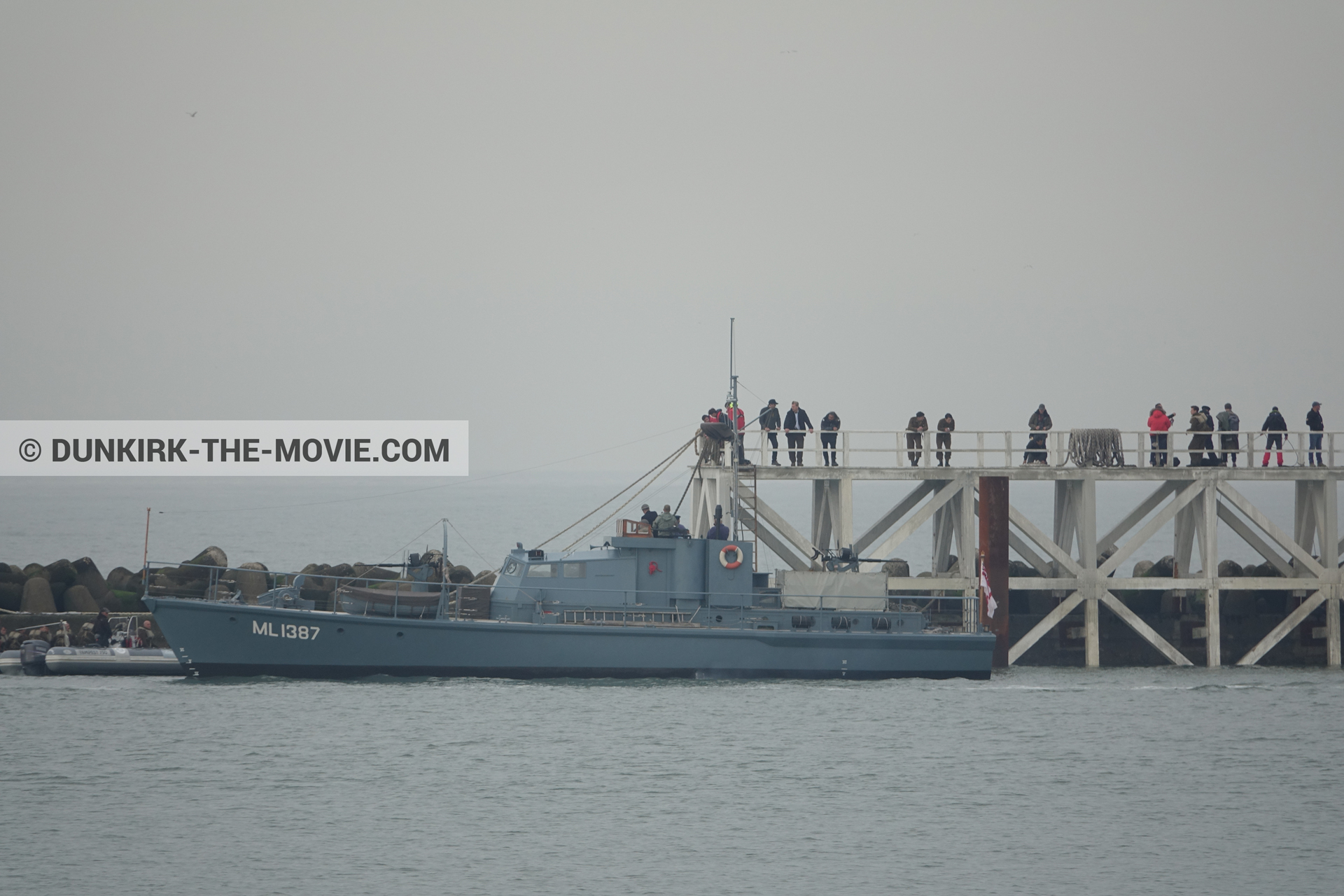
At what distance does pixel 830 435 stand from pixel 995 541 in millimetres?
4216

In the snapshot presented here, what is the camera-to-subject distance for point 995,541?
32094 mm

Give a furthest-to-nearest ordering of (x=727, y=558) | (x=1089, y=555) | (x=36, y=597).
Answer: (x=36, y=597), (x=1089, y=555), (x=727, y=558)

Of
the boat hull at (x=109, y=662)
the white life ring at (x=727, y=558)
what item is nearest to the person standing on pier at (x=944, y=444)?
the white life ring at (x=727, y=558)

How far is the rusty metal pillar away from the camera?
32.1 meters

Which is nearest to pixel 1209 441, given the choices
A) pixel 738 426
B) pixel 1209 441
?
pixel 1209 441

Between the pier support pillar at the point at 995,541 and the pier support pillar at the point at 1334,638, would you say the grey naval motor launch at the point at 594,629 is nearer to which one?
the pier support pillar at the point at 995,541

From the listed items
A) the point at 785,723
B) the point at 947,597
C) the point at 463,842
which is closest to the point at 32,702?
the point at 463,842

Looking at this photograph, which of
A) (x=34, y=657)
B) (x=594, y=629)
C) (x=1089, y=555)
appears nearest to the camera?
(x=594, y=629)

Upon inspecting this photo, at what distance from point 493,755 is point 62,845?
23.6 feet

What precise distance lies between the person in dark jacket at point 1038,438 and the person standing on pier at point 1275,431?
15.1 feet

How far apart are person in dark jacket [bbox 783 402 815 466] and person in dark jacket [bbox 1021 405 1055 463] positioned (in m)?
4.88

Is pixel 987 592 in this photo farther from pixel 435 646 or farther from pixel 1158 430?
pixel 435 646

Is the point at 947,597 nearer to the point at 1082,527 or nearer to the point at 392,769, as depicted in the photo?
the point at 1082,527

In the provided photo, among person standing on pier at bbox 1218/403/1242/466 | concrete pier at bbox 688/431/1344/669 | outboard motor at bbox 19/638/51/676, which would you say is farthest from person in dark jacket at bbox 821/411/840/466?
outboard motor at bbox 19/638/51/676
